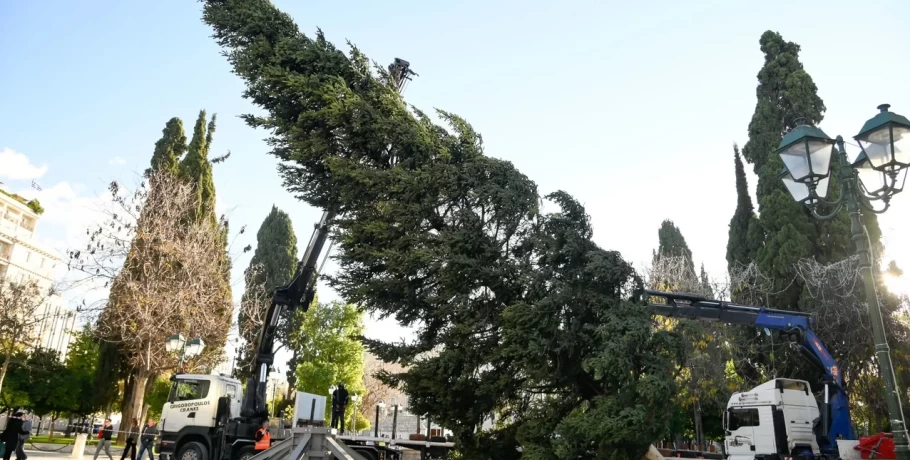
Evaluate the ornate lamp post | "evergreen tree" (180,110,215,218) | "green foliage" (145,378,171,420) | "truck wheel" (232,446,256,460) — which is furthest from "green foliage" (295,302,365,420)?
the ornate lamp post

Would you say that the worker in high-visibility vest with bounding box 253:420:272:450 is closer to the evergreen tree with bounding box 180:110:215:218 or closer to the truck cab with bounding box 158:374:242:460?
the truck cab with bounding box 158:374:242:460

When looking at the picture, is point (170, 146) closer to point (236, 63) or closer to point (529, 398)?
point (236, 63)

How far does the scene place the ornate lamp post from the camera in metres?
6.09

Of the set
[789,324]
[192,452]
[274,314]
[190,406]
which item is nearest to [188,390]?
[190,406]

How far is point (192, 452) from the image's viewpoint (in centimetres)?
1401

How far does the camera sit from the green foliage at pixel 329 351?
35.4 m

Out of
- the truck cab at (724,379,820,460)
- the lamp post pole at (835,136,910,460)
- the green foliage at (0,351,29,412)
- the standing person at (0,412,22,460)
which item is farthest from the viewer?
the green foliage at (0,351,29,412)

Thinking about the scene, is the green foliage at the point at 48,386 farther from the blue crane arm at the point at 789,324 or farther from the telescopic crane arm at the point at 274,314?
the blue crane arm at the point at 789,324

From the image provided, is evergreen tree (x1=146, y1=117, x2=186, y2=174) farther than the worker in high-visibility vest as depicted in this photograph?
Yes

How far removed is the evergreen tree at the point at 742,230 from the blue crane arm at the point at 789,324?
977cm

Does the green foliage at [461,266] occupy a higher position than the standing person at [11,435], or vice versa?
the green foliage at [461,266]

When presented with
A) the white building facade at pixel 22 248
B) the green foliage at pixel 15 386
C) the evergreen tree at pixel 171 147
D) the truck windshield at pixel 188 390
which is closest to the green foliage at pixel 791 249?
the truck windshield at pixel 188 390

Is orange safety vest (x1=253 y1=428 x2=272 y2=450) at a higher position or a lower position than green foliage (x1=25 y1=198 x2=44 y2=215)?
lower

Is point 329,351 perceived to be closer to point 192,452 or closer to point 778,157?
point 192,452
